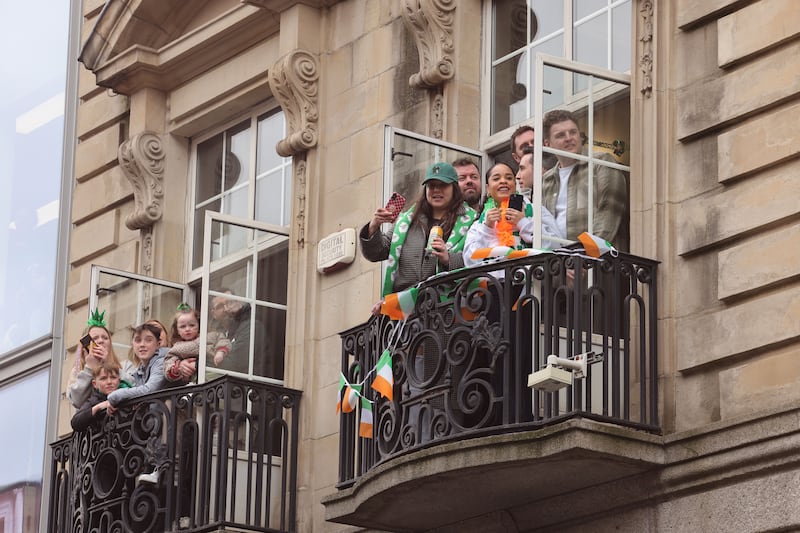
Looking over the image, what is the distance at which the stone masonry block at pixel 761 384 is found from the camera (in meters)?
11.8

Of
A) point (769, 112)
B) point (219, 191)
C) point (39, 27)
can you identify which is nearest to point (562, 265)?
point (769, 112)

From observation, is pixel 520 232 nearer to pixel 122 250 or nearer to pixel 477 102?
pixel 477 102

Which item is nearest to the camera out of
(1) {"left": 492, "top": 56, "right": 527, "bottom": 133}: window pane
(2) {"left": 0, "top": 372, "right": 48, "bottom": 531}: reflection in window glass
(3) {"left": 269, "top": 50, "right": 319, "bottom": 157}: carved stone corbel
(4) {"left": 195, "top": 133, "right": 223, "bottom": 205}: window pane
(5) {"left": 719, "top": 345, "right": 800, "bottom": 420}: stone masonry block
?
(5) {"left": 719, "top": 345, "right": 800, "bottom": 420}: stone masonry block

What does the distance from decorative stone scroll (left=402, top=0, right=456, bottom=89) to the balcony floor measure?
301cm

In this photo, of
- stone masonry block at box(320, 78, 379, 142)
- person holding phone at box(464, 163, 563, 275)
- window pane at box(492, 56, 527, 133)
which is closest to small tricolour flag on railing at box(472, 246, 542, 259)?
person holding phone at box(464, 163, 563, 275)

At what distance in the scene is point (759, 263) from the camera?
12.2 m

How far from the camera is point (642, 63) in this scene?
43.5 ft

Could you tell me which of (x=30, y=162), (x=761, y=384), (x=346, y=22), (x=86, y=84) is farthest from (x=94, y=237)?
(x=761, y=384)

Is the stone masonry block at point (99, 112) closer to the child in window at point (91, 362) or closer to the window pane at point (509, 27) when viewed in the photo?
the child in window at point (91, 362)

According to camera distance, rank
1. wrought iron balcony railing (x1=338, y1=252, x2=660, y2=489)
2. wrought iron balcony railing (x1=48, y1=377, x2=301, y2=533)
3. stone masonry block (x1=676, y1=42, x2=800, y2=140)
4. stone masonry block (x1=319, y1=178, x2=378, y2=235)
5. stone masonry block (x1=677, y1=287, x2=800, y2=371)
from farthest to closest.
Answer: stone masonry block (x1=319, y1=178, x2=378, y2=235) < wrought iron balcony railing (x1=48, y1=377, x2=301, y2=533) < wrought iron balcony railing (x1=338, y1=252, x2=660, y2=489) < stone masonry block (x1=676, y1=42, x2=800, y2=140) < stone masonry block (x1=677, y1=287, x2=800, y2=371)

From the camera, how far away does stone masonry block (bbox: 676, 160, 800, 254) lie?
12.1m

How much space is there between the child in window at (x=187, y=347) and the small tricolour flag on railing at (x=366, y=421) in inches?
83.7

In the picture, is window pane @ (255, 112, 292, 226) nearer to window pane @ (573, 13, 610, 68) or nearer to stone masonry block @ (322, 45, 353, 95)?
stone masonry block @ (322, 45, 353, 95)

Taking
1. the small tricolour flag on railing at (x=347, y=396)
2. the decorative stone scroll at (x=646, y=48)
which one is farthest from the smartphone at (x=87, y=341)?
the decorative stone scroll at (x=646, y=48)
